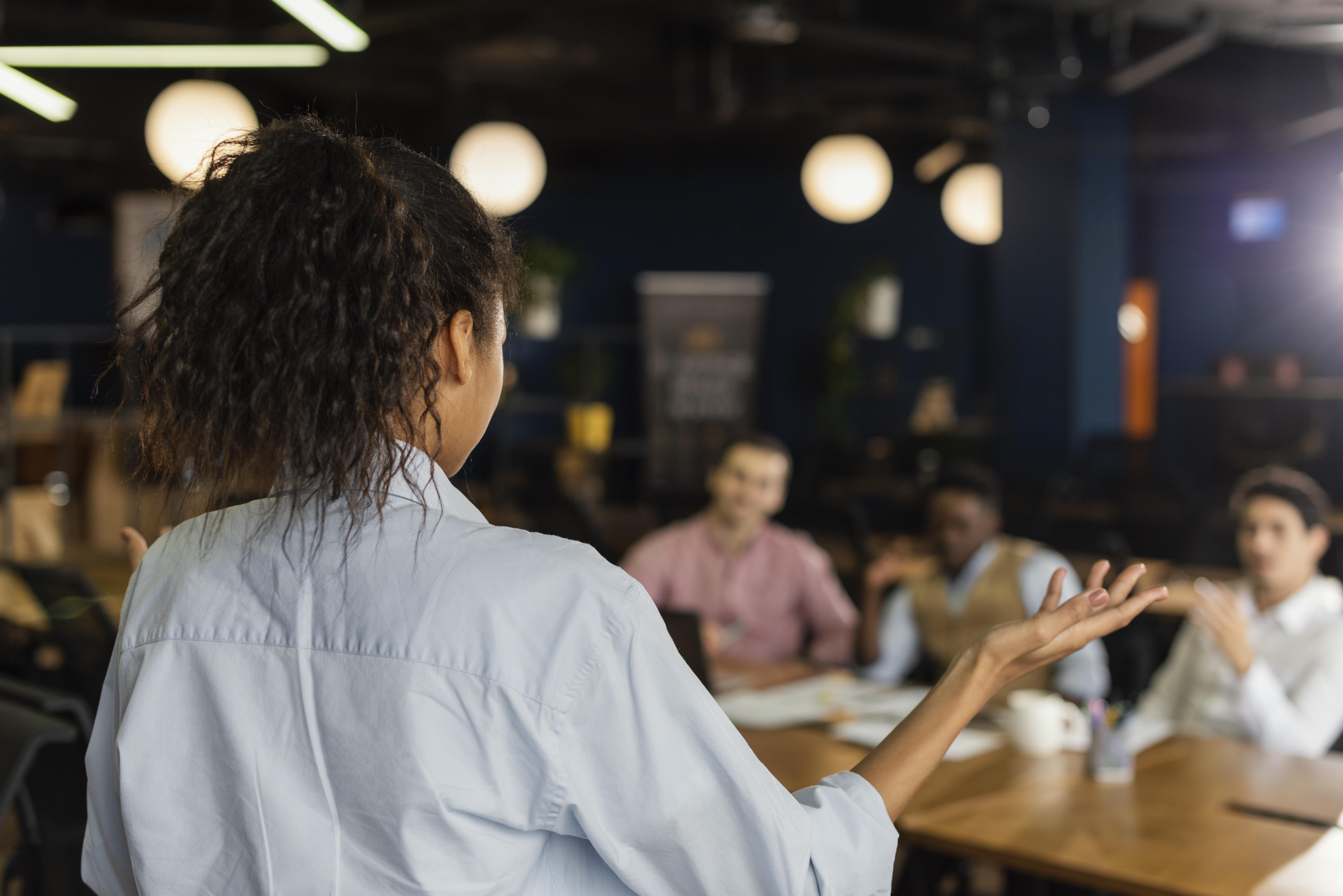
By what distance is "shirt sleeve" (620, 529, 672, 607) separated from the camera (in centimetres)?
411

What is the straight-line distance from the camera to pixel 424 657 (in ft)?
2.77

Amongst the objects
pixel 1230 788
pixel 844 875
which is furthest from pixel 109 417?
pixel 1230 788

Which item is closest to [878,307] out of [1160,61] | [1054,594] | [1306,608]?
[1160,61]

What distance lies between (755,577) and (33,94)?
128 inches

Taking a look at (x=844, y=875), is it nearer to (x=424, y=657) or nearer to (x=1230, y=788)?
(x=424, y=657)

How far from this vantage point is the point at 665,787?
0.85m

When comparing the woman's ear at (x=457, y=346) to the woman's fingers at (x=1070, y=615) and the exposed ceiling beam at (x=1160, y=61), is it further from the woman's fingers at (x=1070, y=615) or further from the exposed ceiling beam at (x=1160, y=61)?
the exposed ceiling beam at (x=1160, y=61)

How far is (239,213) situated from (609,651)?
1.33 feet

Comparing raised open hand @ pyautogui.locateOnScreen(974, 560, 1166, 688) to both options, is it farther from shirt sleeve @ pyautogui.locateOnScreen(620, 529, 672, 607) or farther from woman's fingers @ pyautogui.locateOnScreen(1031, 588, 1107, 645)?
shirt sleeve @ pyautogui.locateOnScreen(620, 529, 672, 607)

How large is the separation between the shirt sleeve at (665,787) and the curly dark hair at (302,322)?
208 mm

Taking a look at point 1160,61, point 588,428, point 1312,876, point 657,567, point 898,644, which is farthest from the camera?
point 588,428

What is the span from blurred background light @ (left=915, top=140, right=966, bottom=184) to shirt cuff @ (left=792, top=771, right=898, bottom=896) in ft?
29.0

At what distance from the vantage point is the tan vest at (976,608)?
11.9 ft

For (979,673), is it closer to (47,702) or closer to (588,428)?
(47,702)
